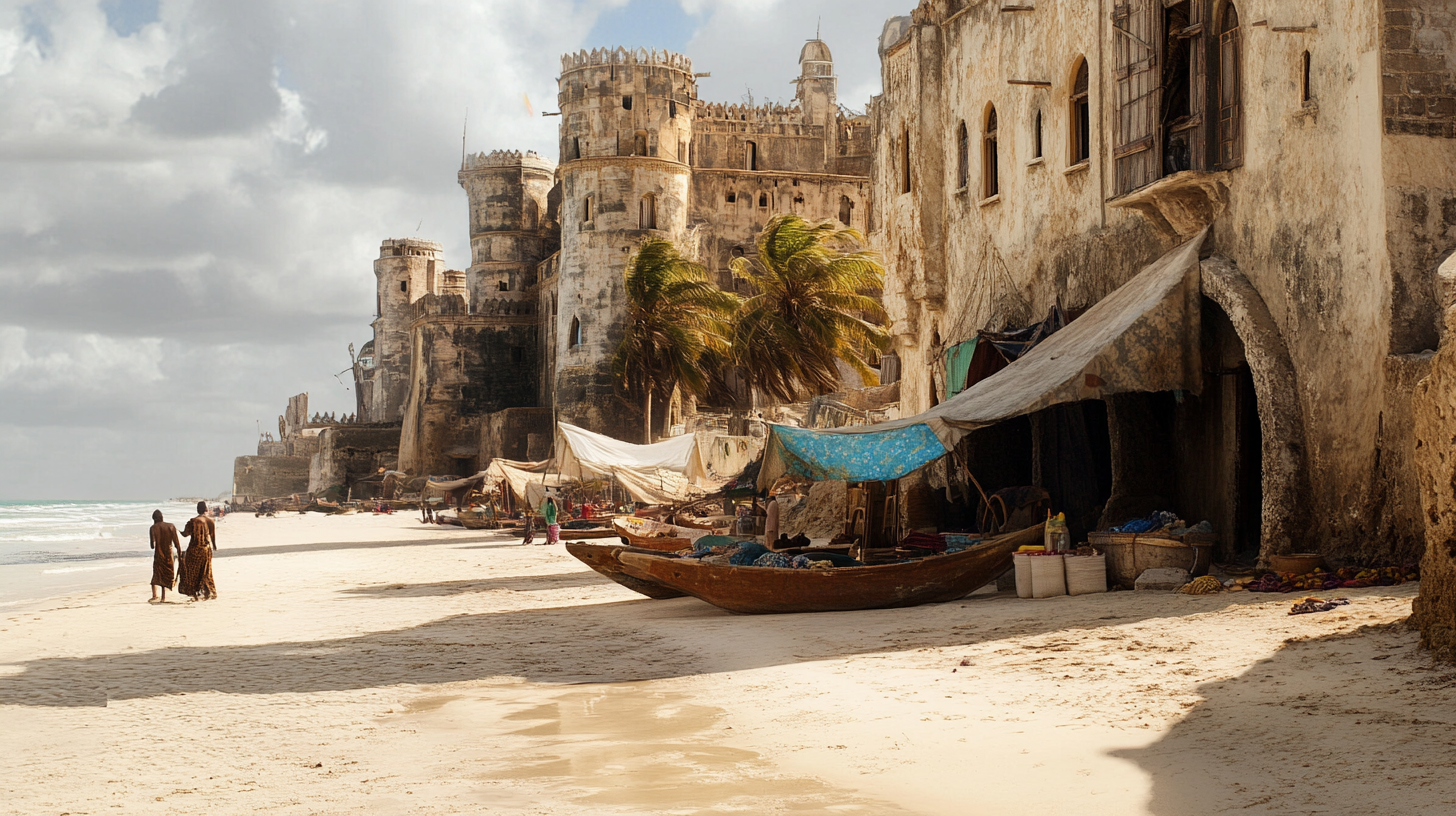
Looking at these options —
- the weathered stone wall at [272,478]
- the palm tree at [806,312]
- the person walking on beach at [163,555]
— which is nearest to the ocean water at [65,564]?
the person walking on beach at [163,555]

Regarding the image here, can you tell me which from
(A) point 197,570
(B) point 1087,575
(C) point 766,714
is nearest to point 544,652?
(C) point 766,714

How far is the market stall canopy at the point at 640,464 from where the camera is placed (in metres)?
31.0

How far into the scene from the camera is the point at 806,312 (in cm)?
3844

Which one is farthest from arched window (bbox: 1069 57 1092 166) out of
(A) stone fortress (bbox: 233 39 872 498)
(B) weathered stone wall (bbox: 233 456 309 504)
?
(B) weathered stone wall (bbox: 233 456 309 504)

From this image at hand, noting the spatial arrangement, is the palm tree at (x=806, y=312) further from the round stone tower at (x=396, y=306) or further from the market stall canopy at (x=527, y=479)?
the round stone tower at (x=396, y=306)

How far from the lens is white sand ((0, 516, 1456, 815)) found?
20.5 feet

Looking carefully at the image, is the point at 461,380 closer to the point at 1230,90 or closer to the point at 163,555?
the point at 163,555

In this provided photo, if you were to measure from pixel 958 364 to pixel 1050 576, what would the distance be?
6.28m

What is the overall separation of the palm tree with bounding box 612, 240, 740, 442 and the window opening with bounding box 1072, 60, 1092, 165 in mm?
25239

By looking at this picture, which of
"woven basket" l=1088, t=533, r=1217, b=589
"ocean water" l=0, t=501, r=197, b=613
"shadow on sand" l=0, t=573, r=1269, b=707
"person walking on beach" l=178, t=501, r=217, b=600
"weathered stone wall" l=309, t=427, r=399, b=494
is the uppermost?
"weathered stone wall" l=309, t=427, r=399, b=494

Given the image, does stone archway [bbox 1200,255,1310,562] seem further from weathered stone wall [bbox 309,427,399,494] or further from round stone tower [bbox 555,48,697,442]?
weathered stone wall [bbox 309,427,399,494]

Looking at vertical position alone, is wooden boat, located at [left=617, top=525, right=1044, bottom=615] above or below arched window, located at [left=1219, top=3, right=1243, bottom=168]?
below

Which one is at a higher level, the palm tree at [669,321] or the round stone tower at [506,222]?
the round stone tower at [506,222]

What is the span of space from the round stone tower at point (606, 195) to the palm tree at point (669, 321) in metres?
2.45
